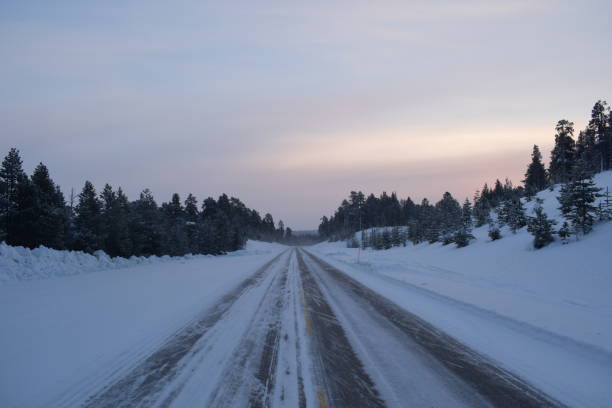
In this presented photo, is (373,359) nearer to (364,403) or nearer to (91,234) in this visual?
(364,403)

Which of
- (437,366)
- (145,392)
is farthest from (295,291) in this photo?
(145,392)

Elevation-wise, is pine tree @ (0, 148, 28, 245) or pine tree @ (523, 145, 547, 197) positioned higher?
pine tree @ (523, 145, 547, 197)

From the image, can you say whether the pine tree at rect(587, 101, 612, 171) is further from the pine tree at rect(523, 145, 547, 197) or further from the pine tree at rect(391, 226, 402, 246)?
the pine tree at rect(391, 226, 402, 246)

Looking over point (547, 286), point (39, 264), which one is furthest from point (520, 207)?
point (39, 264)

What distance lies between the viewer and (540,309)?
962 cm

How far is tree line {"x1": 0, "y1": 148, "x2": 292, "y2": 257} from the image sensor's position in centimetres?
2169

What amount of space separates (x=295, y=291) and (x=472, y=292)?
23.3ft

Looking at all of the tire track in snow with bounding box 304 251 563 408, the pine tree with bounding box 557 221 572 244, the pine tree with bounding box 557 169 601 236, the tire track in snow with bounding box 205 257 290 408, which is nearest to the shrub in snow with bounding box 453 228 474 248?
the pine tree with bounding box 557 221 572 244

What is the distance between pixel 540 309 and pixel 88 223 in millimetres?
31900

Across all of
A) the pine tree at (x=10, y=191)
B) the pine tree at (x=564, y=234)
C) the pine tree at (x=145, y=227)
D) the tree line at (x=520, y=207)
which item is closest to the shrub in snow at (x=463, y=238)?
the tree line at (x=520, y=207)

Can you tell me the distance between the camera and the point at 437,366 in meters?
5.62

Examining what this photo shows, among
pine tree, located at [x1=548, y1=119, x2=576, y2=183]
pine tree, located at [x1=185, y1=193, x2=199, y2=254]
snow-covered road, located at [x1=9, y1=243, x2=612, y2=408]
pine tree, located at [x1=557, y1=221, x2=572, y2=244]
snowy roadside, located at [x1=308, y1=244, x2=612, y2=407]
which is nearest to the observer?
snow-covered road, located at [x1=9, y1=243, x2=612, y2=408]

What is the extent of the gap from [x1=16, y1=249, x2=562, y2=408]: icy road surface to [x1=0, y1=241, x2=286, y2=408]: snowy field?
42 centimetres

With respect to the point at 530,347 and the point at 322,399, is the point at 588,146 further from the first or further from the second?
the point at 322,399
